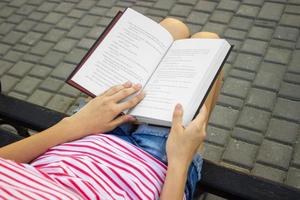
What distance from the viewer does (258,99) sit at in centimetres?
231

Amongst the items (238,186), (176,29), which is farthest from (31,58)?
(238,186)

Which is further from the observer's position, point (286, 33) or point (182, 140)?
point (286, 33)

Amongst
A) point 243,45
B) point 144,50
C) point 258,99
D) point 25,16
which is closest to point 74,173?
point 144,50

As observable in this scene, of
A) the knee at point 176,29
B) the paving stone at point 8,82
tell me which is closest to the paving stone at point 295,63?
the knee at point 176,29

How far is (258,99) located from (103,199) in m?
1.49

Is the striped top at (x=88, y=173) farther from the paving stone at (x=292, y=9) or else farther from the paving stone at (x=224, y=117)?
the paving stone at (x=292, y=9)

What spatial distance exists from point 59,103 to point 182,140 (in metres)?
1.53

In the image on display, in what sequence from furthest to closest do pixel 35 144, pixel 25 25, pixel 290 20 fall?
1. pixel 25 25
2. pixel 290 20
3. pixel 35 144

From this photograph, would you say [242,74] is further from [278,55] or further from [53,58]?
[53,58]

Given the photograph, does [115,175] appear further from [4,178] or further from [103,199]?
[4,178]

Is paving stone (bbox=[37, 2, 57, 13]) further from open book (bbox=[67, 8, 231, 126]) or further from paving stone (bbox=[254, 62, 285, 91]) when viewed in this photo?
open book (bbox=[67, 8, 231, 126])

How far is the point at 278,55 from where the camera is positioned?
2.54 meters

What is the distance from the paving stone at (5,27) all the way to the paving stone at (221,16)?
1.68m

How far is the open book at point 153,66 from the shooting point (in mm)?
1278
